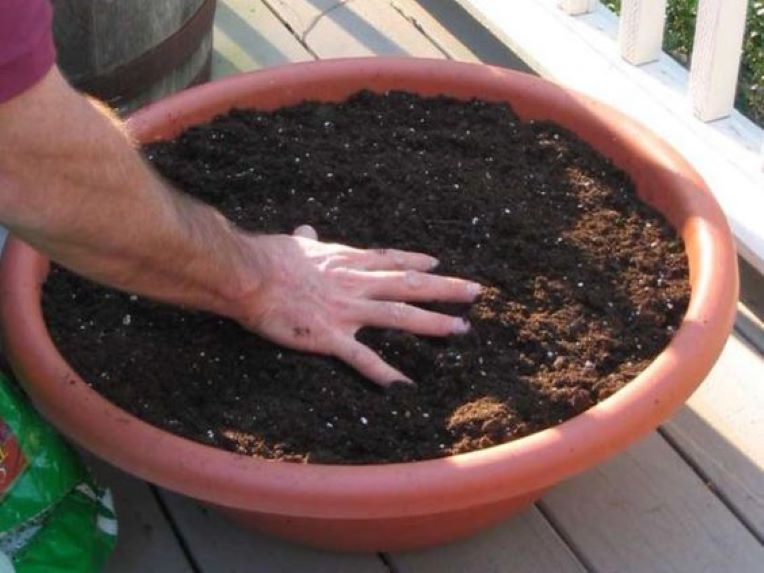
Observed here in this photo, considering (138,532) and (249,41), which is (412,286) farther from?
(249,41)

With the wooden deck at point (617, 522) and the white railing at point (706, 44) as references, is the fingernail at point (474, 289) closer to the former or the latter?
the wooden deck at point (617, 522)

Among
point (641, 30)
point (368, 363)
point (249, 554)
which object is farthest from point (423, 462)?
point (641, 30)

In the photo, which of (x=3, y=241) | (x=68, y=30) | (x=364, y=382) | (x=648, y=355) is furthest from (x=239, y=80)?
(x=648, y=355)

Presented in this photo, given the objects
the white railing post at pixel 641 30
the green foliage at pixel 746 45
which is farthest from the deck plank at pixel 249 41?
the green foliage at pixel 746 45

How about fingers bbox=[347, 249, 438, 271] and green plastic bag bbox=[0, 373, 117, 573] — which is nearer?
green plastic bag bbox=[0, 373, 117, 573]

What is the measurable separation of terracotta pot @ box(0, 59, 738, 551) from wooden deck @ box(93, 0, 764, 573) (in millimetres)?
89

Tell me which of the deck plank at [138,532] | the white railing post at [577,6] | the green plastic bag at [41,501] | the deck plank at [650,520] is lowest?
the deck plank at [138,532]

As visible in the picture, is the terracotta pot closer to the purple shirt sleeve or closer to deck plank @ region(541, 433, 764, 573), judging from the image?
deck plank @ region(541, 433, 764, 573)

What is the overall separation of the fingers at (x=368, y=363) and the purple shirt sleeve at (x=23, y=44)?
540 mm

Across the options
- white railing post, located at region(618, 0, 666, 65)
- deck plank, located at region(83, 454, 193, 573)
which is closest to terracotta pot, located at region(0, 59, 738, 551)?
deck plank, located at region(83, 454, 193, 573)

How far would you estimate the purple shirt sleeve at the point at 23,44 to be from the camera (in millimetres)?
1280

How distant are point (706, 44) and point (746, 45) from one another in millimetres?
661

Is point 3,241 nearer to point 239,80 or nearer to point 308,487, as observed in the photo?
point 239,80

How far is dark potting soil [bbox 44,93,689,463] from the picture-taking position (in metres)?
1.67
